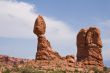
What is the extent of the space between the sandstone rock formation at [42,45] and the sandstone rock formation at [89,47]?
5.73 metres

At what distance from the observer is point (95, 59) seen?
93.5 metres

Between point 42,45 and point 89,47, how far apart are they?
9974 millimetres

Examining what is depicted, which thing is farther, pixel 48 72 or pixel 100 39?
pixel 100 39

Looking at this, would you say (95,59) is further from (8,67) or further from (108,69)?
(8,67)

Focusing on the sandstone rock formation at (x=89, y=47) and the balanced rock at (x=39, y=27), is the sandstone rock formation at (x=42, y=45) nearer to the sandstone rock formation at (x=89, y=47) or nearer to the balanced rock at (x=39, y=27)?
the balanced rock at (x=39, y=27)

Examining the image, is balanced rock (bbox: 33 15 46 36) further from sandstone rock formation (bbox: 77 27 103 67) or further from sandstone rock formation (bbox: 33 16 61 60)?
sandstone rock formation (bbox: 77 27 103 67)

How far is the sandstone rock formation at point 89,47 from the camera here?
9338 cm

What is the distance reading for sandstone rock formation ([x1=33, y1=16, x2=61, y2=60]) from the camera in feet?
297

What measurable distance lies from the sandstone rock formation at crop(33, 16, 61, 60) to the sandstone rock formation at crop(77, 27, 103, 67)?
18.8ft

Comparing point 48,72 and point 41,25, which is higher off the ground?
point 41,25

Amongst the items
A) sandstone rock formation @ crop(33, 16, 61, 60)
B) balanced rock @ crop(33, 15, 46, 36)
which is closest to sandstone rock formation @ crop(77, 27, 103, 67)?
sandstone rock formation @ crop(33, 16, 61, 60)

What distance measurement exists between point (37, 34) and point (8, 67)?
28.3 feet

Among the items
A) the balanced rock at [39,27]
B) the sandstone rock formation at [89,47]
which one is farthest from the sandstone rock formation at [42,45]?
the sandstone rock formation at [89,47]

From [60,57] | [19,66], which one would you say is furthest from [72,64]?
[19,66]
